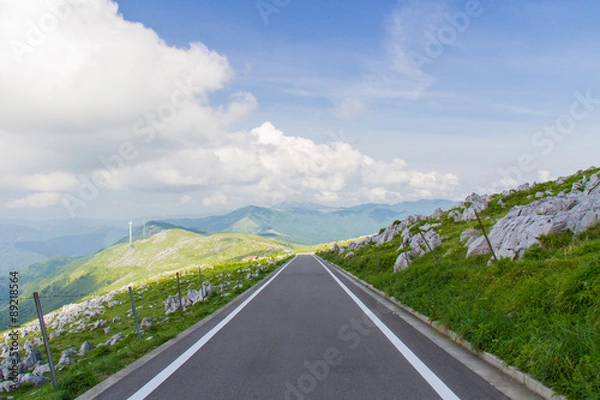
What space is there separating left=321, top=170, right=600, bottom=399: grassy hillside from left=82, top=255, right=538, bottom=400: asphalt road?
2.00ft

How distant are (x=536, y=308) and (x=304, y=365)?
14.4 feet

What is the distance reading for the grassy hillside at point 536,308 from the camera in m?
5.00

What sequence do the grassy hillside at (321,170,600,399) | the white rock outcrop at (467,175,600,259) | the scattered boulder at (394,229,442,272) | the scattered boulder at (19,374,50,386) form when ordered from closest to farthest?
the grassy hillside at (321,170,600,399)
the scattered boulder at (19,374,50,386)
the white rock outcrop at (467,175,600,259)
the scattered boulder at (394,229,442,272)

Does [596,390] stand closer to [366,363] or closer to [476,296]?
[366,363]

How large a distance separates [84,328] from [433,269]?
63.8 ft

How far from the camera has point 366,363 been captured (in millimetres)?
6367

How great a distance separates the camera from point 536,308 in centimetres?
718

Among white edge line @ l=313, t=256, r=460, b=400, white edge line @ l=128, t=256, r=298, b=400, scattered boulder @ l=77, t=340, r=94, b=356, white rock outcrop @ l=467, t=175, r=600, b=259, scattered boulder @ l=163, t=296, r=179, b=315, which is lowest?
scattered boulder @ l=77, t=340, r=94, b=356

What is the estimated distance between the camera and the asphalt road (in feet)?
17.0

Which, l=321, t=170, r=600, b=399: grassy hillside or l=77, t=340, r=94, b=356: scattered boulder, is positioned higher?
l=321, t=170, r=600, b=399: grassy hillside

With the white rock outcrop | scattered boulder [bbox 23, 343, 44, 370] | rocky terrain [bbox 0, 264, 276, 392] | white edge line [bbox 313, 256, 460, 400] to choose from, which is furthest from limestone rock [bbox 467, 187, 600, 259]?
scattered boulder [bbox 23, 343, 44, 370]

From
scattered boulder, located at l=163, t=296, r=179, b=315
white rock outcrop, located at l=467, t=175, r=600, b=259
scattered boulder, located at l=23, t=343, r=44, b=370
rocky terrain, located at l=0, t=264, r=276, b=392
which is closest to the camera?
rocky terrain, located at l=0, t=264, r=276, b=392

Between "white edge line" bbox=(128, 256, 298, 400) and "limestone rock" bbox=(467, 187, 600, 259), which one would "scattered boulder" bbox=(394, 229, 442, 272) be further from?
"white edge line" bbox=(128, 256, 298, 400)

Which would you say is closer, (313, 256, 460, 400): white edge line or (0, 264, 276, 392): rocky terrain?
(313, 256, 460, 400): white edge line
